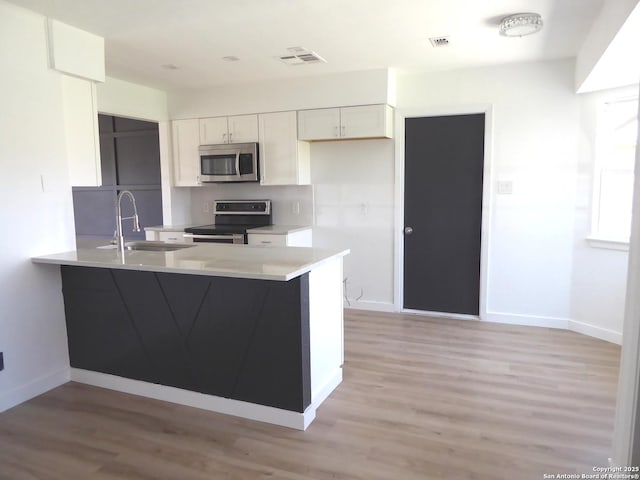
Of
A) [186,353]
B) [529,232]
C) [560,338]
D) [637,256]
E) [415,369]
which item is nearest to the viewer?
[637,256]

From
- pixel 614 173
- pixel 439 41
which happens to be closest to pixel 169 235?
pixel 439 41

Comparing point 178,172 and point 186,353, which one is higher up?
point 178,172

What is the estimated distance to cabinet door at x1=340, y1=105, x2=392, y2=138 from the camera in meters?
4.36

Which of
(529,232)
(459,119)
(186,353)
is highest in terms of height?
(459,119)

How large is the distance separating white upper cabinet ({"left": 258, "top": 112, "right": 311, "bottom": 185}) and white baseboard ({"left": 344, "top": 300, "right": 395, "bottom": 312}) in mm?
1445

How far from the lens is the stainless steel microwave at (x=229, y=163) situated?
15.8ft

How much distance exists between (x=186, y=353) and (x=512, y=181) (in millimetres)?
3274

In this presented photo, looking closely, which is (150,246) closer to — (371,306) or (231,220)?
(231,220)

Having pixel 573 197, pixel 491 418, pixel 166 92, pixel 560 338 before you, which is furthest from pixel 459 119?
pixel 166 92

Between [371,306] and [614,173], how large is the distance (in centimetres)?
258

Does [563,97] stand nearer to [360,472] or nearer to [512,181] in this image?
[512,181]

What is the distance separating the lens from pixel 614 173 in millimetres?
3832

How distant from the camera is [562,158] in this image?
405 centimetres

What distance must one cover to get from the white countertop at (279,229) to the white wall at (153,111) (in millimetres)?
1217
